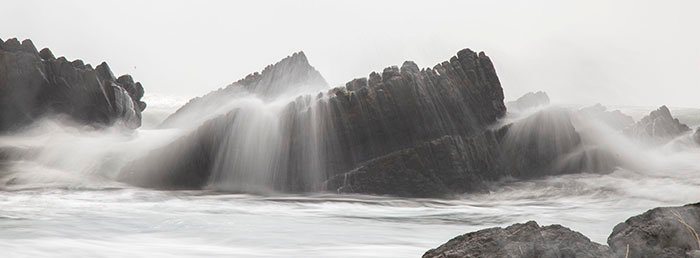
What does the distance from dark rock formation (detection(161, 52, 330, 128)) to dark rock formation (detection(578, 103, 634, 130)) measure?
952 centimetres

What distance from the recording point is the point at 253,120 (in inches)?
830

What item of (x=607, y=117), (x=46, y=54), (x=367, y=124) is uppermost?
(x=46, y=54)

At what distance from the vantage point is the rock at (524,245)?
4988 mm

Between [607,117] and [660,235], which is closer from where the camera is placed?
[660,235]

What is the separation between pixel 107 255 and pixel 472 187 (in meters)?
12.5

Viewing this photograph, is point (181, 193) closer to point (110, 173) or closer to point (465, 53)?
point (110, 173)

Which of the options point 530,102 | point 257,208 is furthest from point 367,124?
point 530,102

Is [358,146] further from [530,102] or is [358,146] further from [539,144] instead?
[530,102]

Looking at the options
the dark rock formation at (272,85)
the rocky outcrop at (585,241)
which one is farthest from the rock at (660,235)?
the dark rock formation at (272,85)

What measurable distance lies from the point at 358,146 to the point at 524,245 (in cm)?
1483

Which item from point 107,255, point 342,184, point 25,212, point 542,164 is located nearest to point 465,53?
point 542,164

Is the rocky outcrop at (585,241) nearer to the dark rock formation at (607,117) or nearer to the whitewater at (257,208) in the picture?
the whitewater at (257,208)

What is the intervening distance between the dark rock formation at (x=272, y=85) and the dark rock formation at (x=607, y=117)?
9.52 metres

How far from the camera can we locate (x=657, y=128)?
88.2 feet
